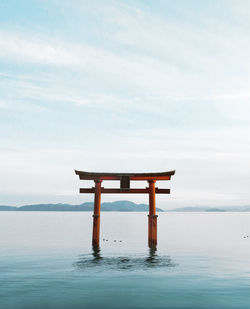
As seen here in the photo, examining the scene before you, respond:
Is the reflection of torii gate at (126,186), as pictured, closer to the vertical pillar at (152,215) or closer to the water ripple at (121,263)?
the vertical pillar at (152,215)

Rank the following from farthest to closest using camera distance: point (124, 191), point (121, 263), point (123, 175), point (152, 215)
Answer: point (152, 215)
point (124, 191)
point (123, 175)
point (121, 263)

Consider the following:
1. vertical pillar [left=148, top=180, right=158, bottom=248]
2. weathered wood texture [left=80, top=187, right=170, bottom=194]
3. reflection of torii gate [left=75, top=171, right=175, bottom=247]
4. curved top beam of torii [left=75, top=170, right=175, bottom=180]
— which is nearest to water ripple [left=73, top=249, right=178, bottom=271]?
vertical pillar [left=148, top=180, right=158, bottom=248]

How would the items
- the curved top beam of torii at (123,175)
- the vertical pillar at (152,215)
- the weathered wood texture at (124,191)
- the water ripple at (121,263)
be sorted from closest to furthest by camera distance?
the water ripple at (121,263), the curved top beam of torii at (123,175), the weathered wood texture at (124,191), the vertical pillar at (152,215)

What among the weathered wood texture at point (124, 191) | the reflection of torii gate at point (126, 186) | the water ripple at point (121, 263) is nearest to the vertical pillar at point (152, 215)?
the reflection of torii gate at point (126, 186)

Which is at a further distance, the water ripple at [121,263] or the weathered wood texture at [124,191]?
the weathered wood texture at [124,191]

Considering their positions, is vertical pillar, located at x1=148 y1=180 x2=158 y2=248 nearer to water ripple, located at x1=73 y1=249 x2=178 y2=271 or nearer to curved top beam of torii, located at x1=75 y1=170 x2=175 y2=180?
curved top beam of torii, located at x1=75 y1=170 x2=175 y2=180

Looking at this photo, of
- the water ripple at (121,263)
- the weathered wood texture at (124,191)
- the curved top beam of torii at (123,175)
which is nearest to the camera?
the water ripple at (121,263)

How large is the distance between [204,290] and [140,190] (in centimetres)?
949

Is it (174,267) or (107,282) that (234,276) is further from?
(107,282)

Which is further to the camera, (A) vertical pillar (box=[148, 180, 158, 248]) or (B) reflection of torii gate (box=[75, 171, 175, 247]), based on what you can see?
(A) vertical pillar (box=[148, 180, 158, 248])

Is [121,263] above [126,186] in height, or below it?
below

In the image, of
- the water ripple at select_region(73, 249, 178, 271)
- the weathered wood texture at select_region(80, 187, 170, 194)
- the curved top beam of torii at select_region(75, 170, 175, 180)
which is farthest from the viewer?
the weathered wood texture at select_region(80, 187, 170, 194)

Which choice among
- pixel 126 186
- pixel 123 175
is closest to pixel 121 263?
pixel 126 186

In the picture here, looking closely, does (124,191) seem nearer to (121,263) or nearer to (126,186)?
(126,186)
